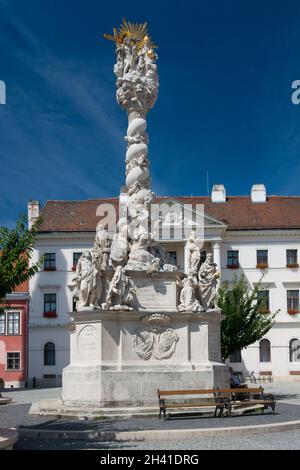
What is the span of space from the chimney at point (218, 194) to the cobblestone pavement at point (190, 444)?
139ft

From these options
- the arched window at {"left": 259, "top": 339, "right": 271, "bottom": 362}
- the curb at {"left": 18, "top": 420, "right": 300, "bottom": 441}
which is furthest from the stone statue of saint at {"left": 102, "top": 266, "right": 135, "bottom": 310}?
the arched window at {"left": 259, "top": 339, "right": 271, "bottom": 362}

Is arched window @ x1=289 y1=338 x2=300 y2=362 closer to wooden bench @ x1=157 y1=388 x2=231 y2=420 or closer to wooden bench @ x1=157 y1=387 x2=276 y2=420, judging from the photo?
wooden bench @ x1=157 y1=387 x2=276 y2=420

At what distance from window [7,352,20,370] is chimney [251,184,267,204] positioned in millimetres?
21360

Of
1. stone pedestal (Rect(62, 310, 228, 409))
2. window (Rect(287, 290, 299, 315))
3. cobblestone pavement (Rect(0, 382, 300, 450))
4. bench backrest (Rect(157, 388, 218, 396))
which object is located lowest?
cobblestone pavement (Rect(0, 382, 300, 450))

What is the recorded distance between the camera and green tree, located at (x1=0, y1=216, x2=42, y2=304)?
12.2 meters

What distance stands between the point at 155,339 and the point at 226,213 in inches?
1436

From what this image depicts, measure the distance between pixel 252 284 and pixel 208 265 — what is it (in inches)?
1311

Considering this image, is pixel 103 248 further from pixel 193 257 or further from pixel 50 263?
pixel 50 263

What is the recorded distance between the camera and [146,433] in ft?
39.3

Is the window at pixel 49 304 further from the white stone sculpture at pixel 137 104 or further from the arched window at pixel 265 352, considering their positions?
the white stone sculpture at pixel 137 104

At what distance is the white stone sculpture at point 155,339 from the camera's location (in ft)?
55.5

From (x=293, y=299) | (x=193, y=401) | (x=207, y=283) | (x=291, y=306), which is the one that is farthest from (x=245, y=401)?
(x=293, y=299)

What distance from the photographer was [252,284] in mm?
50656
